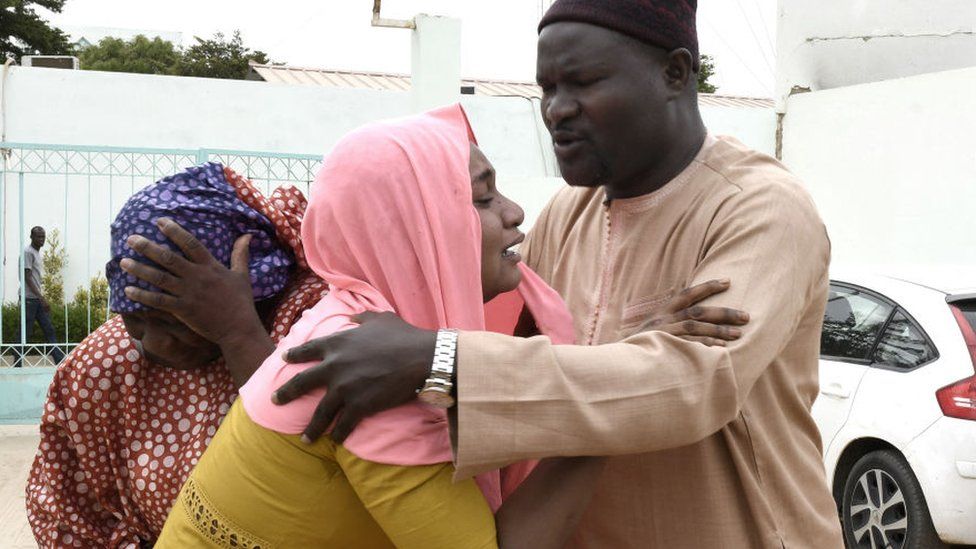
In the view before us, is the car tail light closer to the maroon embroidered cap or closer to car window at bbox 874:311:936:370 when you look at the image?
car window at bbox 874:311:936:370

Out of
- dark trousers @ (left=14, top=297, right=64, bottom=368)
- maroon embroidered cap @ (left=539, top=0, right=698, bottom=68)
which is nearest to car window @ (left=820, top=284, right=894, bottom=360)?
maroon embroidered cap @ (left=539, top=0, right=698, bottom=68)

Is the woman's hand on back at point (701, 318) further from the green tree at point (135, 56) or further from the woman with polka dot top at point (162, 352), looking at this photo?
the green tree at point (135, 56)

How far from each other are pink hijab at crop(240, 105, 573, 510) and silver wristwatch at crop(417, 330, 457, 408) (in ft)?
0.19

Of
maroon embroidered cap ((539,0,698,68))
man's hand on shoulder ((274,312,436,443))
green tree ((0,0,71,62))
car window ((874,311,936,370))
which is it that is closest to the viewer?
man's hand on shoulder ((274,312,436,443))

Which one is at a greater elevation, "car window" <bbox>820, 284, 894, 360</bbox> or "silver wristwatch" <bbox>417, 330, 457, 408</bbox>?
"silver wristwatch" <bbox>417, 330, 457, 408</bbox>

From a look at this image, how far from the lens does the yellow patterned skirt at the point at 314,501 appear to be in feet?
5.17

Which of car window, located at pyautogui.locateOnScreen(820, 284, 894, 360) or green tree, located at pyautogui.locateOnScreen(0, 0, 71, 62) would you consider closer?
car window, located at pyautogui.locateOnScreen(820, 284, 894, 360)

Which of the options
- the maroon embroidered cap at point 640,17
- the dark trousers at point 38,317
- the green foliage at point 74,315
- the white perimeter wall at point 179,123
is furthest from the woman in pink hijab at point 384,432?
the white perimeter wall at point 179,123

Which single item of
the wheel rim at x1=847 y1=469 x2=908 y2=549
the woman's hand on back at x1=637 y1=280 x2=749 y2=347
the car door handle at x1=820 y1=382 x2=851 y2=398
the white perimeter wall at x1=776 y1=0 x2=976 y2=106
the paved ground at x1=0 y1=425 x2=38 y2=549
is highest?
the white perimeter wall at x1=776 y1=0 x2=976 y2=106

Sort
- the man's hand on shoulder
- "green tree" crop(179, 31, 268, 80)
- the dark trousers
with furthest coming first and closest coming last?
1. "green tree" crop(179, 31, 268, 80)
2. the dark trousers
3. the man's hand on shoulder

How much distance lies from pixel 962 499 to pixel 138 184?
9.12 metres

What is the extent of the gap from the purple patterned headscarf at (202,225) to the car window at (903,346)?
4317 mm

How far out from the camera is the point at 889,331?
5.93 metres

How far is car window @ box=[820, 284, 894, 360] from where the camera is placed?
604cm
